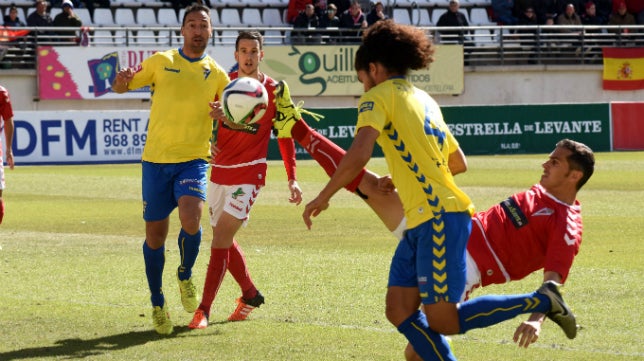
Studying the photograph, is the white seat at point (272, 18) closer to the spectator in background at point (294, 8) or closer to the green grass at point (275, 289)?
the spectator in background at point (294, 8)

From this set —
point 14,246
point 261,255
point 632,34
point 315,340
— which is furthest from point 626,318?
point 632,34

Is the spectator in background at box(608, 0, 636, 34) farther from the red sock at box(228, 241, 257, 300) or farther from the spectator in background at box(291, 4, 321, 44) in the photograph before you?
the red sock at box(228, 241, 257, 300)

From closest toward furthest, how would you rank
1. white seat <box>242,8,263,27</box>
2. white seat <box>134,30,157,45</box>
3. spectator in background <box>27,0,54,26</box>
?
1. spectator in background <box>27,0,54,26</box>
2. white seat <box>134,30,157,45</box>
3. white seat <box>242,8,263,27</box>

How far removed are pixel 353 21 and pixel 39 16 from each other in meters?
8.88

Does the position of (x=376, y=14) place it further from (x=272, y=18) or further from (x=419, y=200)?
(x=419, y=200)

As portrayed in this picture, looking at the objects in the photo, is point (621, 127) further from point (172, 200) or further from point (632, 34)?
point (172, 200)

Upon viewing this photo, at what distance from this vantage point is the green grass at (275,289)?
7969 mm

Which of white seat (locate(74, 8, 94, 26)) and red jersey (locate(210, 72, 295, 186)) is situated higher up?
white seat (locate(74, 8, 94, 26))

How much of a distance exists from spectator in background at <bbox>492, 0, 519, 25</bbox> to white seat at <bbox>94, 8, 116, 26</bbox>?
40.1ft

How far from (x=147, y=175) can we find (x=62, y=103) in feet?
78.3

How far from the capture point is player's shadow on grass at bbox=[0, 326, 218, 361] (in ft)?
25.6

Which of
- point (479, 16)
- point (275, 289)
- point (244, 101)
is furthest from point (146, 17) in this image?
point (244, 101)

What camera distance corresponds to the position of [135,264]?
12.4 m

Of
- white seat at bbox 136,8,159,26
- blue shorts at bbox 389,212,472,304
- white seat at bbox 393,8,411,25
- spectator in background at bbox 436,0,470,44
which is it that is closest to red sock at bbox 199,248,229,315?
blue shorts at bbox 389,212,472,304
